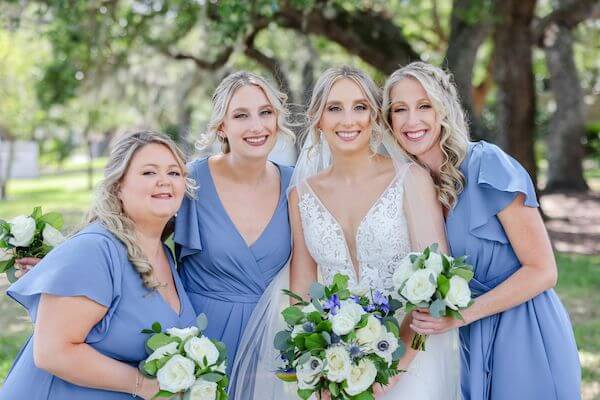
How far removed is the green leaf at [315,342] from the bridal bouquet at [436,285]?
0.37 m

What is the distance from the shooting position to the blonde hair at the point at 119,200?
3104 millimetres

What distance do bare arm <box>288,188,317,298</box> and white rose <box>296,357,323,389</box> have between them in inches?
30.7

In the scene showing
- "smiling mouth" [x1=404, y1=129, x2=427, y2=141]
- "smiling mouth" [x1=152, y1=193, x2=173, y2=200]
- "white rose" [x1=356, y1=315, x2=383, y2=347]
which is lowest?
"white rose" [x1=356, y1=315, x2=383, y2=347]

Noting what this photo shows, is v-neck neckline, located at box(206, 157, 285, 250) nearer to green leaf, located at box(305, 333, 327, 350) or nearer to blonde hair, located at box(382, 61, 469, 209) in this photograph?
blonde hair, located at box(382, 61, 469, 209)

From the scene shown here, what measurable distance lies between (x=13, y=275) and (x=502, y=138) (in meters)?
10.2

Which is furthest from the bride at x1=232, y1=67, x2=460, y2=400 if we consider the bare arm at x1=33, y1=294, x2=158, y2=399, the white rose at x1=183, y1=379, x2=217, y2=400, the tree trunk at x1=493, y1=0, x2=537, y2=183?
the tree trunk at x1=493, y1=0, x2=537, y2=183

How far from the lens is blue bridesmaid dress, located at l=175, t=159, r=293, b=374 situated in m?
3.79

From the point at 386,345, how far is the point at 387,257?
23.5 inches

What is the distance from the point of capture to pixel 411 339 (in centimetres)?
338

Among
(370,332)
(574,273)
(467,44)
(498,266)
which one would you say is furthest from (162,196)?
(467,44)

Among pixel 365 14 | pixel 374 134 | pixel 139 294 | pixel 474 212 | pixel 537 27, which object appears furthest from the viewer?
pixel 537 27

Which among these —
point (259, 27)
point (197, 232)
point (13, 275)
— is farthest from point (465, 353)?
point (259, 27)

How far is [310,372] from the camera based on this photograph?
2957 millimetres

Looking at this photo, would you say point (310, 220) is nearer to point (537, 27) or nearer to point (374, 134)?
point (374, 134)
